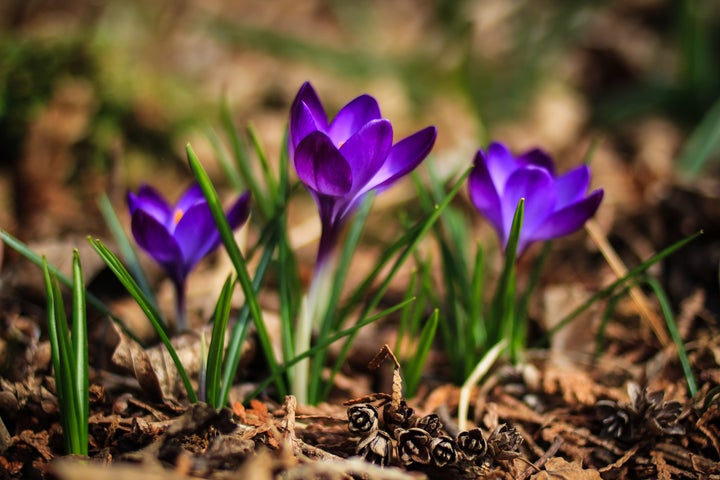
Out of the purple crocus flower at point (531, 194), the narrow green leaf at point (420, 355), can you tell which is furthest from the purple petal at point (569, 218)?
the narrow green leaf at point (420, 355)

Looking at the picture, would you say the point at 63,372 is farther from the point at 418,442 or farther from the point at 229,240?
the point at 418,442

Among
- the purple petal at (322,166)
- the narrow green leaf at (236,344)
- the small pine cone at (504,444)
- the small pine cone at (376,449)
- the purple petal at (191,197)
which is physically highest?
the purple petal at (322,166)

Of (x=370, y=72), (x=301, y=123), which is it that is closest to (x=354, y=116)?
(x=301, y=123)

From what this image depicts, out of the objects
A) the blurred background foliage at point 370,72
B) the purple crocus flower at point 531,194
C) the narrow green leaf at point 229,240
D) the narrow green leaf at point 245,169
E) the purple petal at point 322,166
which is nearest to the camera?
the purple petal at point 322,166

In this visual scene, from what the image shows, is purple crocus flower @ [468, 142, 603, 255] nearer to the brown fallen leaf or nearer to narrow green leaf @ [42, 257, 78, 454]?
the brown fallen leaf

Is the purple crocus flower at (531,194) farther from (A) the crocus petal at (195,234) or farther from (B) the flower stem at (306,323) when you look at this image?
(A) the crocus petal at (195,234)

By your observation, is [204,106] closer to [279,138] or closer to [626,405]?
[279,138]
